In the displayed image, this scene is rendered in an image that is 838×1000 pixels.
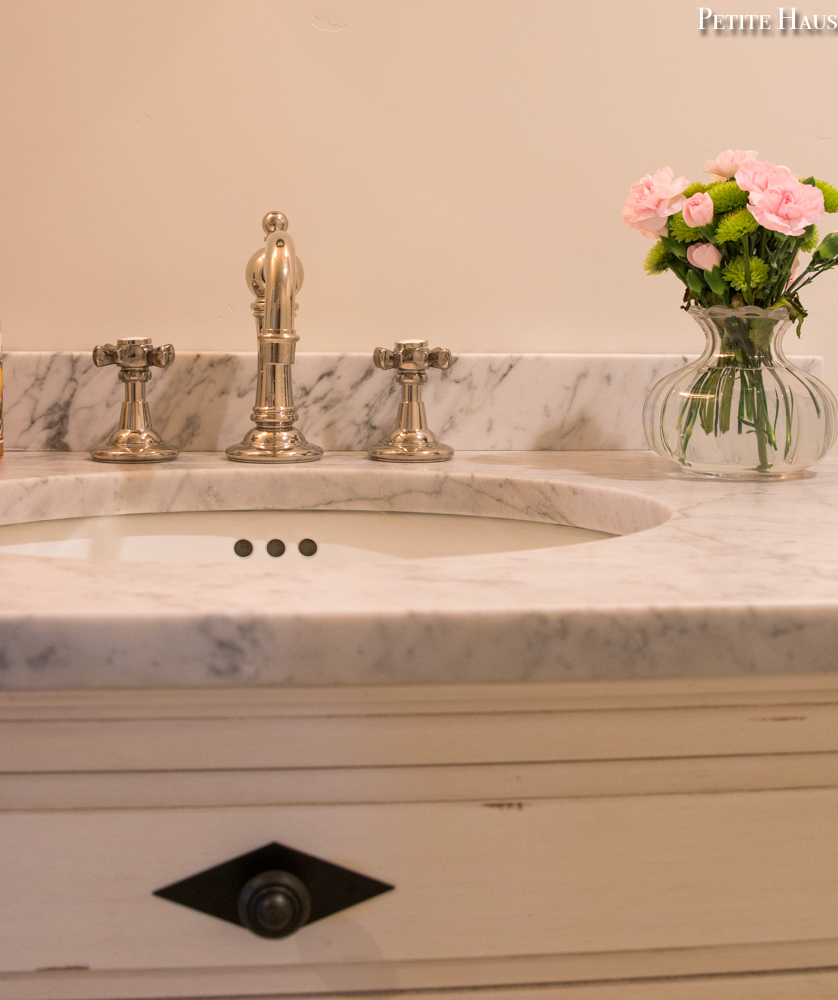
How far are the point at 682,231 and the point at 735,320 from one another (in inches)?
3.3

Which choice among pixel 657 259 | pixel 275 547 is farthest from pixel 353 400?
pixel 657 259

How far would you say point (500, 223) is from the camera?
2.91 feet

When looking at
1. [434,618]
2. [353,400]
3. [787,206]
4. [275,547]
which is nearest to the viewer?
[434,618]

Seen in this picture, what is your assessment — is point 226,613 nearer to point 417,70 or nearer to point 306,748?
point 306,748

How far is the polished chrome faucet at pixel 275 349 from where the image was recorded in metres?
0.73

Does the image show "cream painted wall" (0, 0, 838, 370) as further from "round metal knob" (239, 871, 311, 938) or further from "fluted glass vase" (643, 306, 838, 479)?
"round metal knob" (239, 871, 311, 938)

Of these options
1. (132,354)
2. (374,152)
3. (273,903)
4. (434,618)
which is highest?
(374,152)

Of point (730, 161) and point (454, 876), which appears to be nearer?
point (454, 876)

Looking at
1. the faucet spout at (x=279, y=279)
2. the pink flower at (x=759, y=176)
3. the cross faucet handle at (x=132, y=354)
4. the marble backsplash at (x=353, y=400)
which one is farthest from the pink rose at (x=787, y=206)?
the cross faucet handle at (x=132, y=354)

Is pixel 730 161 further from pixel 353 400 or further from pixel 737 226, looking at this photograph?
pixel 353 400

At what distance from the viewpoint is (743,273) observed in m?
0.68

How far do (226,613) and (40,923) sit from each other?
0.16 meters

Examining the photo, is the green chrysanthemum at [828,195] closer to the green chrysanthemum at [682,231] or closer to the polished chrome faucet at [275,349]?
the green chrysanthemum at [682,231]

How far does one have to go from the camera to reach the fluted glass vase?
27.5 inches
